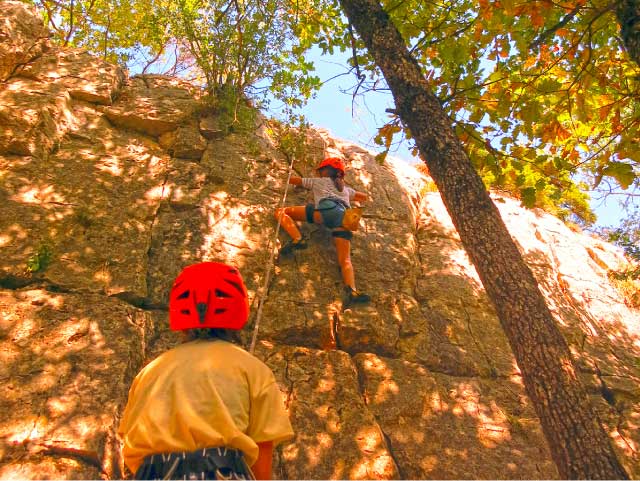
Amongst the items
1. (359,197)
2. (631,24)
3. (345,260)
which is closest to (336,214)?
(345,260)

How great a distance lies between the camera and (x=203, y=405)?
2086 mm

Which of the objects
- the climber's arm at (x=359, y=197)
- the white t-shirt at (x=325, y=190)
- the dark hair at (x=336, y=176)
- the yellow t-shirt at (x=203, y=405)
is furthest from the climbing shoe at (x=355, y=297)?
the yellow t-shirt at (x=203, y=405)

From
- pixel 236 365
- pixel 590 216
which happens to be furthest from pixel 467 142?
pixel 590 216

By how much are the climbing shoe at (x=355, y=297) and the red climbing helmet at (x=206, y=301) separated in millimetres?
3479

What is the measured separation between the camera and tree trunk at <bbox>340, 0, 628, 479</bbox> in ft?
9.25

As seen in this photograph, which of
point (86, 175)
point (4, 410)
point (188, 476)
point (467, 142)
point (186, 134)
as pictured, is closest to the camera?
point (188, 476)

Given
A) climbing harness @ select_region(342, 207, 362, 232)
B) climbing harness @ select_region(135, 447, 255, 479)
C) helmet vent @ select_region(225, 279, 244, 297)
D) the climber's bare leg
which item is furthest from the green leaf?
climbing harness @ select_region(135, 447, 255, 479)

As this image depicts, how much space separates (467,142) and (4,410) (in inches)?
187

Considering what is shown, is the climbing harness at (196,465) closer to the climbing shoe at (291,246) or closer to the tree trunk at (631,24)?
the tree trunk at (631,24)

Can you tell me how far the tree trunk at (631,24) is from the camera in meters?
3.46

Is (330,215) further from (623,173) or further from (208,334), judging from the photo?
(208,334)

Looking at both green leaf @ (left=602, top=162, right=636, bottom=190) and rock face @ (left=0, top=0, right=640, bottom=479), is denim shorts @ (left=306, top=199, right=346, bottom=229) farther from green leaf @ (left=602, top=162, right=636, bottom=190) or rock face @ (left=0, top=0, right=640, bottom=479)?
green leaf @ (left=602, top=162, right=636, bottom=190)

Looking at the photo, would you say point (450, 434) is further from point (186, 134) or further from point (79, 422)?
point (186, 134)

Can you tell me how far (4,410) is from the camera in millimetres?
3553
